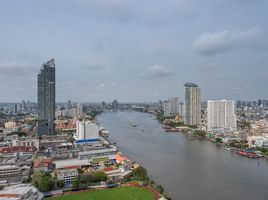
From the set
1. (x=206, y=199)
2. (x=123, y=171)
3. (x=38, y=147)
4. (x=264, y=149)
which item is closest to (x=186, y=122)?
(x=264, y=149)

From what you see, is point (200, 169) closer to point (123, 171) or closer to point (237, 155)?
point (123, 171)

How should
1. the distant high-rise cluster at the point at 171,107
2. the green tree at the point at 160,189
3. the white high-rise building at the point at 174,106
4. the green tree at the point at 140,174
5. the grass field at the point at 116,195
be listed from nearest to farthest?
1. the grass field at the point at 116,195
2. the green tree at the point at 160,189
3. the green tree at the point at 140,174
4. the distant high-rise cluster at the point at 171,107
5. the white high-rise building at the point at 174,106

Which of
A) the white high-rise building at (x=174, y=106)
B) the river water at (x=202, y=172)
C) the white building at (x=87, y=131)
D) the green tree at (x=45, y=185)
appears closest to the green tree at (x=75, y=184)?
the green tree at (x=45, y=185)

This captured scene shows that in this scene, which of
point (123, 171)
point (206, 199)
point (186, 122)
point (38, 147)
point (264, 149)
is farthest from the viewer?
point (186, 122)

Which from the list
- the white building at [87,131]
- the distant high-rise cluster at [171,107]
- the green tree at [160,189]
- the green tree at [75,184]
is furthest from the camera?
the distant high-rise cluster at [171,107]

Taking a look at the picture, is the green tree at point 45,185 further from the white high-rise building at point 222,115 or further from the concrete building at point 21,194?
the white high-rise building at point 222,115

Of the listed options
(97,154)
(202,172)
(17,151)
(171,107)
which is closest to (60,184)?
(97,154)

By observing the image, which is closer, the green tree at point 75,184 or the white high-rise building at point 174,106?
the green tree at point 75,184

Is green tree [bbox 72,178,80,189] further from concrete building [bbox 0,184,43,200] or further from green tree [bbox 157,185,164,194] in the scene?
green tree [bbox 157,185,164,194]

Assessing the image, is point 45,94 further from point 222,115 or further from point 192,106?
point 222,115
